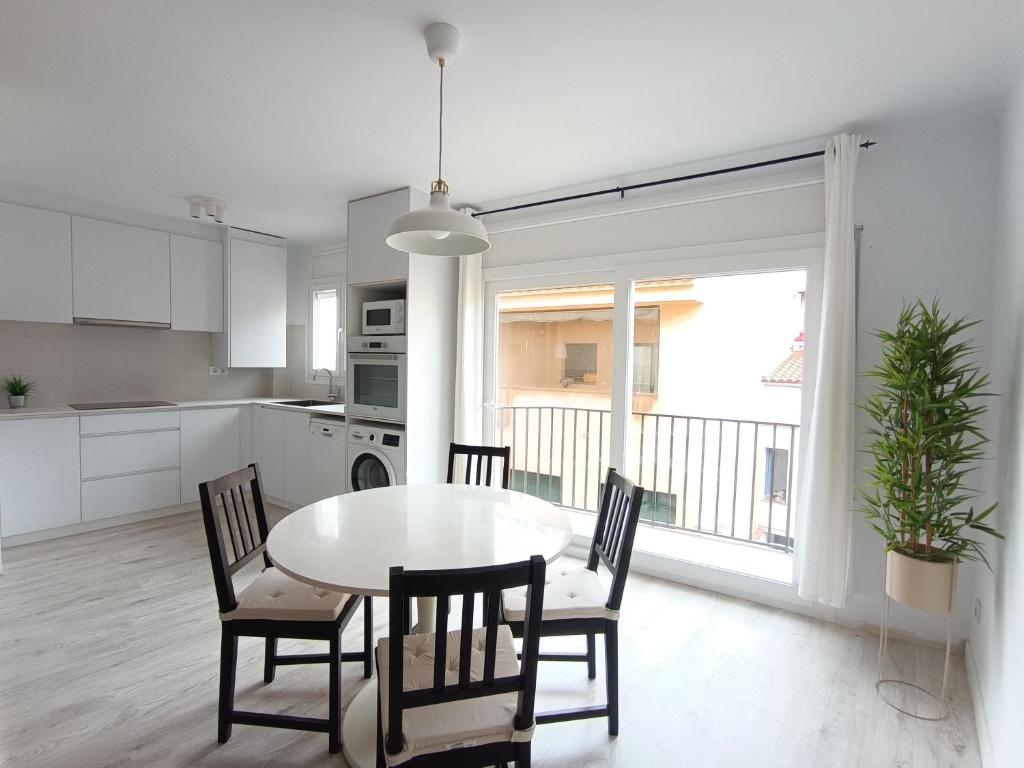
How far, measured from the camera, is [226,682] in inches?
70.6

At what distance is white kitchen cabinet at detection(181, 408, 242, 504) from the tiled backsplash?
577mm

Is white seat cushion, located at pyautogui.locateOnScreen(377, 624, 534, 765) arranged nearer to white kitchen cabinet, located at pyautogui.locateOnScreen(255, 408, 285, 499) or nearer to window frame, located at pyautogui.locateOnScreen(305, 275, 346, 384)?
white kitchen cabinet, located at pyautogui.locateOnScreen(255, 408, 285, 499)

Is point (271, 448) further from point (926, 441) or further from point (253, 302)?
point (926, 441)

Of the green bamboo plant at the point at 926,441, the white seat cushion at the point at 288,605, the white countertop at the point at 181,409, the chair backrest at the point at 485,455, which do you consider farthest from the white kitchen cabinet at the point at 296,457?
the green bamboo plant at the point at 926,441

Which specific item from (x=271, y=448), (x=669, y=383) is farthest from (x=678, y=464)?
(x=271, y=448)

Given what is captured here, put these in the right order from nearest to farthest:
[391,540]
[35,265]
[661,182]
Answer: [391,540]
[661,182]
[35,265]

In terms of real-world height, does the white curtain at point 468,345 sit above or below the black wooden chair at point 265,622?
above

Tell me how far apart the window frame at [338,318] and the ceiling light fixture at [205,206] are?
121 cm

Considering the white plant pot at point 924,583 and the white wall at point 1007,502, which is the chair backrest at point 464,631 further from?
the white plant pot at point 924,583

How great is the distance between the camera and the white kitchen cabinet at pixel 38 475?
351 cm

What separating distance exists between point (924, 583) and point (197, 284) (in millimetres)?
5360

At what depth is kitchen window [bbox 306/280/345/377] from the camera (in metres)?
5.05

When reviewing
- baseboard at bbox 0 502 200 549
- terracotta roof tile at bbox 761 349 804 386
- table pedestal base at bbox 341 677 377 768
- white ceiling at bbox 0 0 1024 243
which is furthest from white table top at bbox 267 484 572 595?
baseboard at bbox 0 502 200 549

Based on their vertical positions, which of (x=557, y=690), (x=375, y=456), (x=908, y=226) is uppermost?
(x=908, y=226)
